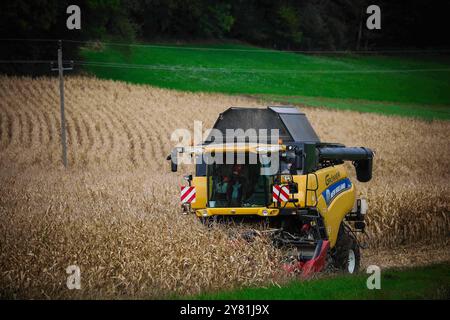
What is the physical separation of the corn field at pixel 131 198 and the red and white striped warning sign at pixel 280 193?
855mm

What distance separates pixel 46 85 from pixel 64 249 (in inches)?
1510

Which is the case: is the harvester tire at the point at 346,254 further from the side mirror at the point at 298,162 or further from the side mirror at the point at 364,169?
the side mirror at the point at 298,162

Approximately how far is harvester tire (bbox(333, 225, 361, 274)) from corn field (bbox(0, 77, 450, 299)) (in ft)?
6.99

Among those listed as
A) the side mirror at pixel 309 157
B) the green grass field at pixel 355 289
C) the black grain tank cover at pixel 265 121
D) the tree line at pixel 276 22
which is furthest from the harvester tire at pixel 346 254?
the tree line at pixel 276 22

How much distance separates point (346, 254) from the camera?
1570cm

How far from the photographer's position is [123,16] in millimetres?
66188

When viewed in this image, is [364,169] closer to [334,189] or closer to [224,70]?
[334,189]

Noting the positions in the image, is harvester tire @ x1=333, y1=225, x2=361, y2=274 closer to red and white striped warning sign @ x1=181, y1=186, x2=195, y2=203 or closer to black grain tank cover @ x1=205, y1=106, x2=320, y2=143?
black grain tank cover @ x1=205, y1=106, x2=320, y2=143

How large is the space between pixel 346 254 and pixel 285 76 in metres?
56.9

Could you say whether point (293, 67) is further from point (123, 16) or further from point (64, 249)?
point (64, 249)

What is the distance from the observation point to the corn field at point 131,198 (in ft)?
42.6

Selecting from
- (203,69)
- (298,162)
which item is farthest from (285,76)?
(298,162)

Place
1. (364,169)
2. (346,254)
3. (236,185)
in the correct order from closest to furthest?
(236,185)
(346,254)
(364,169)

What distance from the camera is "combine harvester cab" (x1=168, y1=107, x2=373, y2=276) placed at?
1459 centimetres
